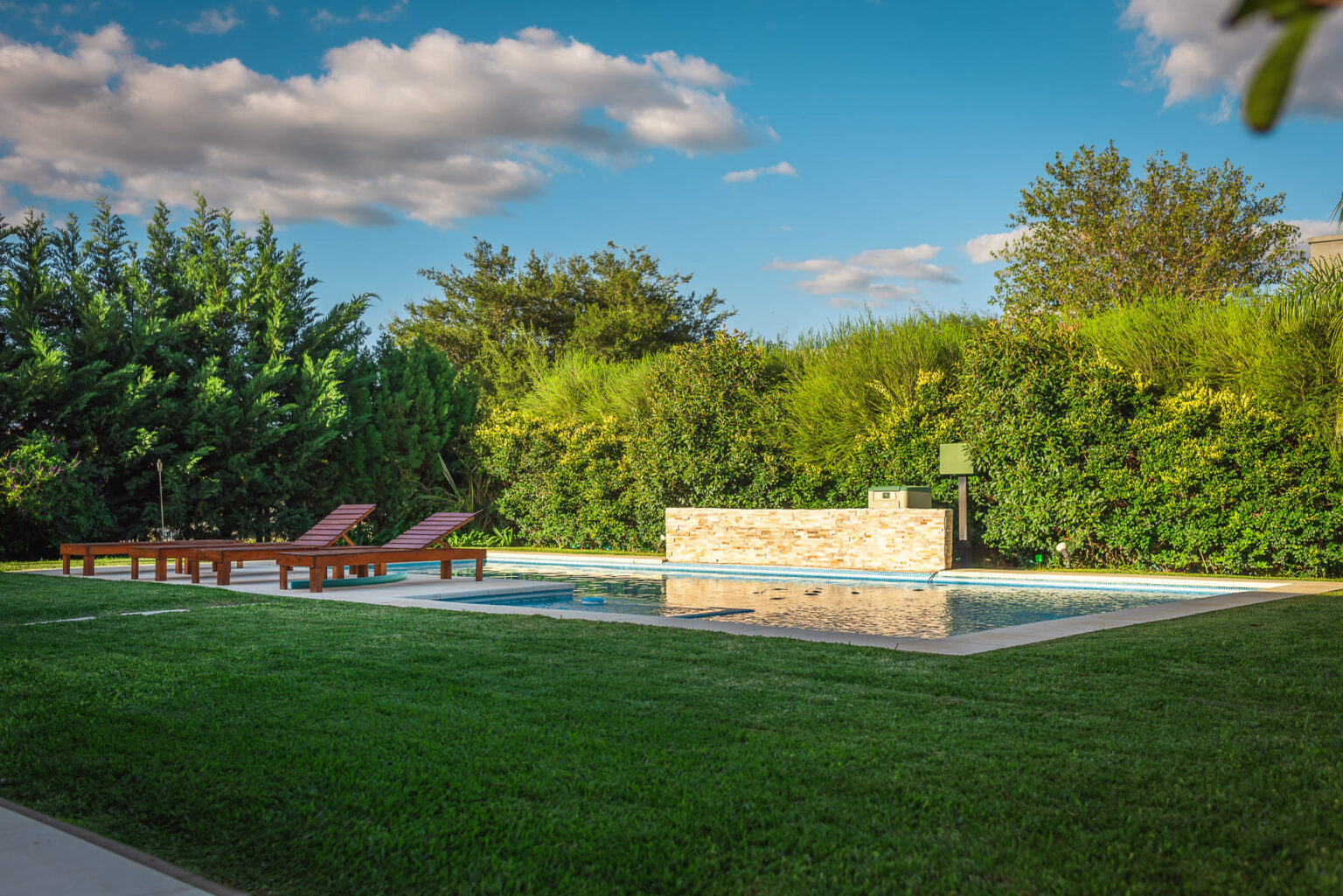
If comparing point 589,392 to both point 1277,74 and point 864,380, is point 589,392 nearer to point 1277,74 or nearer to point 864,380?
point 864,380

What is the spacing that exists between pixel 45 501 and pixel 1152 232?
25.1m

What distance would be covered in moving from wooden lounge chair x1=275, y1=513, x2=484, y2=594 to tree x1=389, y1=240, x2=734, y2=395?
68.4ft

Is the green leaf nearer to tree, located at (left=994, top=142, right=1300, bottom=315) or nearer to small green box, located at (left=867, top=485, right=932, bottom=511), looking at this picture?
small green box, located at (left=867, top=485, right=932, bottom=511)

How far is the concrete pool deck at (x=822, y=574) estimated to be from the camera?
6859 millimetres

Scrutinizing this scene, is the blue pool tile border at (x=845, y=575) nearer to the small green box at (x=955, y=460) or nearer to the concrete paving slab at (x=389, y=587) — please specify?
the small green box at (x=955, y=460)

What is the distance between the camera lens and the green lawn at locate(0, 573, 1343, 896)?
2697mm

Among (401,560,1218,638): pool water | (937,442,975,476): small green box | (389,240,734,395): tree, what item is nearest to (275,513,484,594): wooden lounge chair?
(401,560,1218,638): pool water

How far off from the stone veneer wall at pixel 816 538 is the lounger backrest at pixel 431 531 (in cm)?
529

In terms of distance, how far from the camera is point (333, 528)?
1224cm

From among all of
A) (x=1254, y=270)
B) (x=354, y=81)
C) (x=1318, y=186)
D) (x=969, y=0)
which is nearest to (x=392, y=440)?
(x=354, y=81)

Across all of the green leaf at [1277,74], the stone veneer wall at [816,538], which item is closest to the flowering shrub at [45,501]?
the stone veneer wall at [816,538]

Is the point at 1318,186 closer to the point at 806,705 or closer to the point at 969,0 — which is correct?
the point at 969,0

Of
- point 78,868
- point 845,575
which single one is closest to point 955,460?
point 845,575

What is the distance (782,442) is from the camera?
1708 centimetres
